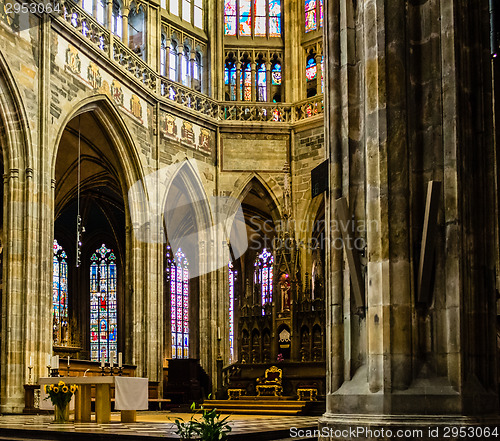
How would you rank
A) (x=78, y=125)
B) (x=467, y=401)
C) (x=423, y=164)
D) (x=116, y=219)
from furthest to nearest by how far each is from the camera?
(x=116, y=219)
(x=78, y=125)
(x=423, y=164)
(x=467, y=401)

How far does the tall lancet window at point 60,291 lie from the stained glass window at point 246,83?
9371 mm

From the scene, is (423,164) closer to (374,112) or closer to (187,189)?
(374,112)

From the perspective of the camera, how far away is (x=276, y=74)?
26797 mm

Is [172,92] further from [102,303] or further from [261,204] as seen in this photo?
[102,303]

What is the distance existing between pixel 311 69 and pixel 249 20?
2.77m

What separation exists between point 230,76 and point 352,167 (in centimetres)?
1977

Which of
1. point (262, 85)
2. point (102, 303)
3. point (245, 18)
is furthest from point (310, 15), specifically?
point (102, 303)

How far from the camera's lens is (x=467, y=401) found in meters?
6.50

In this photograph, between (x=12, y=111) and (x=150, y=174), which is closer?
(x=12, y=111)

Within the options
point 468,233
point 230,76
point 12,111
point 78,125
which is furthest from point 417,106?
point 230,76

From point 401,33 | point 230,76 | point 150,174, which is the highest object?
point 230,76

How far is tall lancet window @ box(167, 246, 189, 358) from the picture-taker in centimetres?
3094

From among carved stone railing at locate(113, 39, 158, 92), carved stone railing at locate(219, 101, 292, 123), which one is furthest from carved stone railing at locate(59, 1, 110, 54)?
carved stone railing at locate(219, 101, 292, 123)

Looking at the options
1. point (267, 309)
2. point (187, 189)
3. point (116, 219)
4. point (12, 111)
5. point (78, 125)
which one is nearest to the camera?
point (12, 111)
